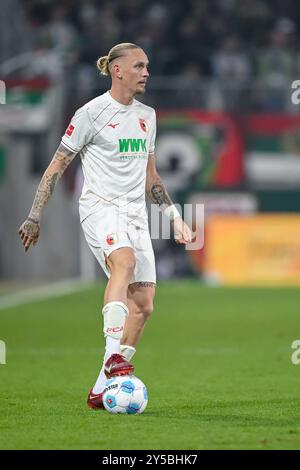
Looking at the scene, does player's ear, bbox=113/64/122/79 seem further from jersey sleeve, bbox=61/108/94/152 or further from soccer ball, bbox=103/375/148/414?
soccer ball, bbox=103/375/148/414

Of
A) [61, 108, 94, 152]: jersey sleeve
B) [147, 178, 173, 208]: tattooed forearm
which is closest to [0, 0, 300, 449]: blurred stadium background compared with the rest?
[147, 178, 173, 208]: tattooed forearm

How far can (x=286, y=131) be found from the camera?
24.2 metres

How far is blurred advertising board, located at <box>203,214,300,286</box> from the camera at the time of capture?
22953mm

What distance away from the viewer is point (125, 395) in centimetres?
789

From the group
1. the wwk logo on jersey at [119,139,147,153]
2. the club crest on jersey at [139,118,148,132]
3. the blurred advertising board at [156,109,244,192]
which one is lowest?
the wwk logo on jersey at [119,139,147,153]

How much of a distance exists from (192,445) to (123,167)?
238 cm

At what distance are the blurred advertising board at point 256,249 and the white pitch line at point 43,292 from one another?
2.59m

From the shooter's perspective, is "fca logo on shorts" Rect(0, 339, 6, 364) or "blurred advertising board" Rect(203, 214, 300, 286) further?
"blurred advertising board" Rect(203, 214, 300, 286)

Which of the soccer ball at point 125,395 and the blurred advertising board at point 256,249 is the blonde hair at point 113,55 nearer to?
the soccer ball at point 125,395

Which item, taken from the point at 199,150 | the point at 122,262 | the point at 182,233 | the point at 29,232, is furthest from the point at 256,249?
the point at 29,232

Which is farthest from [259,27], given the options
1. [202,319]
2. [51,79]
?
[202,319]

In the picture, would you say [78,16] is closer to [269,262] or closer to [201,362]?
[269,262]

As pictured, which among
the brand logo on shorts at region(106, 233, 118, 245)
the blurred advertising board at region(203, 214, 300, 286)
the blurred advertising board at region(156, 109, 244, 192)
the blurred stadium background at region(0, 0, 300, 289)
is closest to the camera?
the brand logo on shorts at region(106, 233, 118, 245)

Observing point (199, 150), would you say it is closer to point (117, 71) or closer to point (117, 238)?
point (117, 71)
